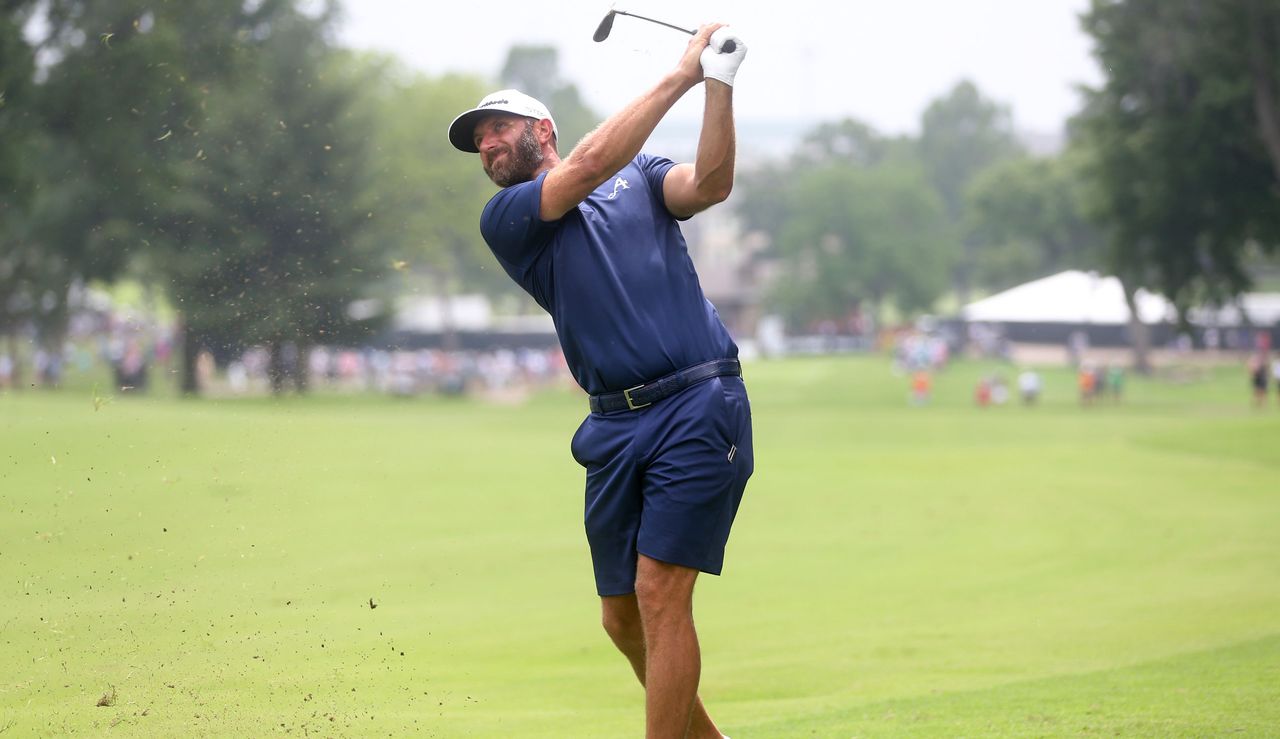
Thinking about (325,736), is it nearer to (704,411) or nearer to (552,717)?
(552,717)

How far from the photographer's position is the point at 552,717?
23.9 feet

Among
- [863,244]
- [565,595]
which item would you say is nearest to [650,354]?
[565,595]

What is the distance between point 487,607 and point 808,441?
2630cm

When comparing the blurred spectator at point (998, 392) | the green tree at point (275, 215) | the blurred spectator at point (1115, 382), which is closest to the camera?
the green tree at point (275, 215)

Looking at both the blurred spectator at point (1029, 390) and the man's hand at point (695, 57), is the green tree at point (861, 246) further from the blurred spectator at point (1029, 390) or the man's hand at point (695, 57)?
the man's hand at point (695, 57)

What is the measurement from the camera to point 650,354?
502 cm

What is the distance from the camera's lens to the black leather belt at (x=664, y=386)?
5.03 metres

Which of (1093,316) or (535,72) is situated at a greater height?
(535,72)

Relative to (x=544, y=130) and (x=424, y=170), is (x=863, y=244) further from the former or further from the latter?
(x=544, y=130)

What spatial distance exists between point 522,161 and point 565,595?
7.97 m

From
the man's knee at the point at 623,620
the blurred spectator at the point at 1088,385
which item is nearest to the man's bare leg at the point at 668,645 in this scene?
the man's knee at the point at 623,620

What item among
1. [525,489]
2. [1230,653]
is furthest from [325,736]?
[525,489]

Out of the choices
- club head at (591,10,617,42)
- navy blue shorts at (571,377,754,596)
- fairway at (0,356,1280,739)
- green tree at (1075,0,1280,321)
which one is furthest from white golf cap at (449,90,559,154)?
green tree at (1075,0,1280,321)

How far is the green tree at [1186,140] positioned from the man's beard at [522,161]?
29908 mm
